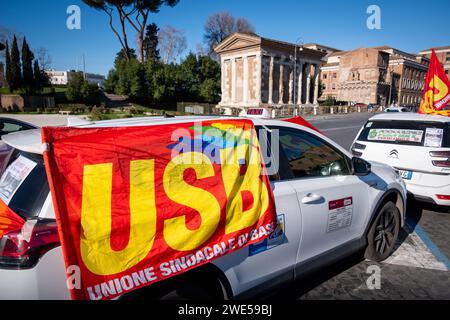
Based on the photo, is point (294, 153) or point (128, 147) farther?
point (294, 153)

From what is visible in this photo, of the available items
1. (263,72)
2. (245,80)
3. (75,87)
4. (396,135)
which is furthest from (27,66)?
(396,135)

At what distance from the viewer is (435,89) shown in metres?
8.55

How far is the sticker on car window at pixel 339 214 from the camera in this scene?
116 inches

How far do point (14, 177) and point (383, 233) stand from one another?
151 inches

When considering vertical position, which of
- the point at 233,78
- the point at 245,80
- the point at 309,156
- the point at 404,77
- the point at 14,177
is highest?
the point at 404,77

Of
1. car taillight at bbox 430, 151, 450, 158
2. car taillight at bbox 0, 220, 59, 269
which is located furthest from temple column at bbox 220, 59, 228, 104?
car taillight at bbox 0, 220, 59, 269

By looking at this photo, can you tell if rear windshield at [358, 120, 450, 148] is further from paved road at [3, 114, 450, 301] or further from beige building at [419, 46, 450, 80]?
beige building at [419, 46, 450, 80]

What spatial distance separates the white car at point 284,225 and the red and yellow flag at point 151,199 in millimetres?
129

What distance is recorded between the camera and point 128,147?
1.94 m

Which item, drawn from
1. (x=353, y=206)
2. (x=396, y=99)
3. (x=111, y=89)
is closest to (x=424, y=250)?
(x=353, y=206)

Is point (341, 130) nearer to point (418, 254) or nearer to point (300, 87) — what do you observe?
point (418, 254)

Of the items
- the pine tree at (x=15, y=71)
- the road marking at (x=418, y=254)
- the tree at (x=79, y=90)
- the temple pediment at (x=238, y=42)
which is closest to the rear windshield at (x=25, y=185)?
the road marking at (x=418, y=254)
